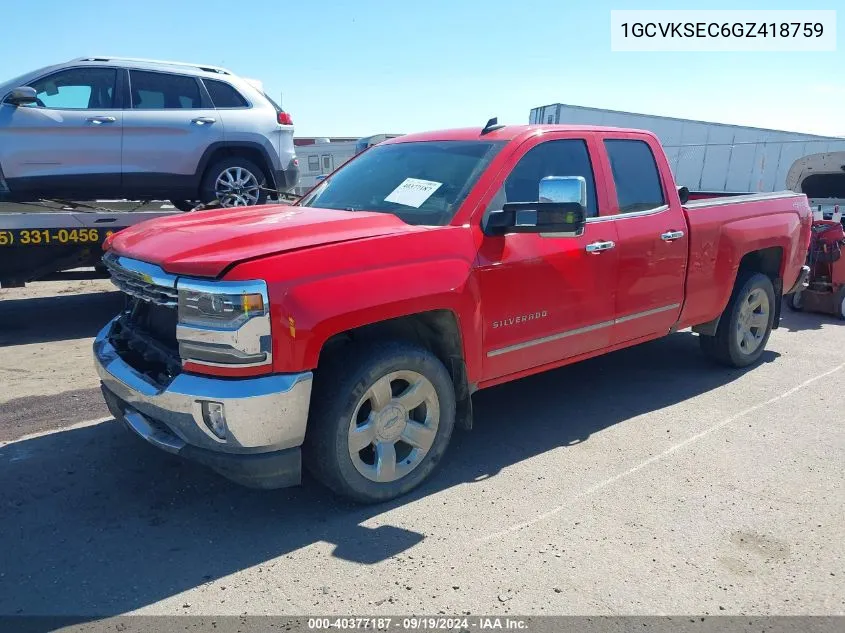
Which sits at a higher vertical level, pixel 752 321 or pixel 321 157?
pixel 321 157

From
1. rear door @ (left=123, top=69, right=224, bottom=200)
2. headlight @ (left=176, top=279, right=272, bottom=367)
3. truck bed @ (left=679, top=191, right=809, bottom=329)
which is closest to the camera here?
headlight @ (left=176, top=279, right=272, bottom=367)

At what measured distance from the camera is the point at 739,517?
137 inches

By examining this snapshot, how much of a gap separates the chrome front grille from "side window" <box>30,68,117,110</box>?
4.51 metres

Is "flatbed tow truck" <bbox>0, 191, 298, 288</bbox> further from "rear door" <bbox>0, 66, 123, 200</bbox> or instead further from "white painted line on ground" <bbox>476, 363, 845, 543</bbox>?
"white painted line on ground" <bbox>476, 363, 845, 543</bbox>

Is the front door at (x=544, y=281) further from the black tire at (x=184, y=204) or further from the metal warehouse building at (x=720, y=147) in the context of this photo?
the metal warehouse building at (x=720, y=147)

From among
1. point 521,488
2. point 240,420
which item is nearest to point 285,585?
point 240,420

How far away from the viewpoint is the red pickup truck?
3.08 meters

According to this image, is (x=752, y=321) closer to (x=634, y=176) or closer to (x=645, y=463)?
(x=634, y=176)

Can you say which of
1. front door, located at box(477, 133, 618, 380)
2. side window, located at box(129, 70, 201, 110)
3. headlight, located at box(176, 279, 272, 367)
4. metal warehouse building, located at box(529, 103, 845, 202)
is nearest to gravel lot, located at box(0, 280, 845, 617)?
front door, located at box(477, 133, 618, 380)

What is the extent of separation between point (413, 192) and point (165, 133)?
476 cm

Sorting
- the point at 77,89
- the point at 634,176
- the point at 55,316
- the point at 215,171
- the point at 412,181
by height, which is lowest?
the point at 55,316

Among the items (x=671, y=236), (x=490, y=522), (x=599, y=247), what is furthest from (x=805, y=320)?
(x=490, y=522)

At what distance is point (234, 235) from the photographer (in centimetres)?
334

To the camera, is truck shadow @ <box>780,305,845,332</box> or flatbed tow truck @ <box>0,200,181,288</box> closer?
flatbed tow truck @ <box>0,200,181,288</box>
